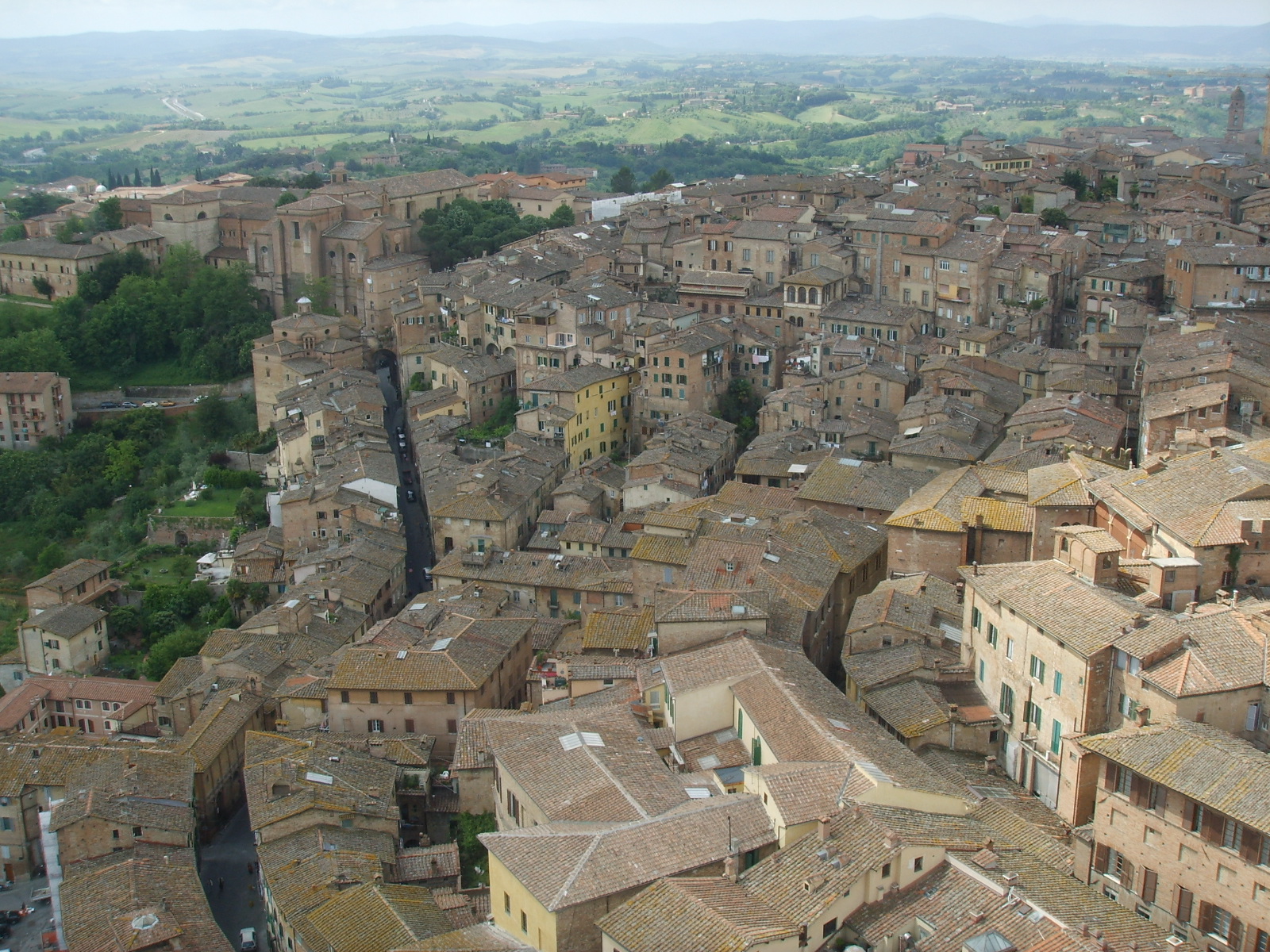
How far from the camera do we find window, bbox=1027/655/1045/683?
2719 centimetres

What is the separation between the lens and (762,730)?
2598cm

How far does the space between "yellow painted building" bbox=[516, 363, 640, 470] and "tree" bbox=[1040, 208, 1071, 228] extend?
84.6 ft

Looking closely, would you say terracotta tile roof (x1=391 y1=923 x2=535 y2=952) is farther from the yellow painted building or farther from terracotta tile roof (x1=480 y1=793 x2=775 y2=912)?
the yellow painted building

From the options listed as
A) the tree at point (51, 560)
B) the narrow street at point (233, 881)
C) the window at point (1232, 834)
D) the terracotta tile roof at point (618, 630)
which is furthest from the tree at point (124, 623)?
the window at point (1232, 834)

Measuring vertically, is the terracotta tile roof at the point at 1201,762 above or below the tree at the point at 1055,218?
below

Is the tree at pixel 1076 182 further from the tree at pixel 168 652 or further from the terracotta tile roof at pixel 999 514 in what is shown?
the tree at pixel 168 652

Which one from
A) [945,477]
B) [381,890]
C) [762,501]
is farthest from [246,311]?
[381,890]

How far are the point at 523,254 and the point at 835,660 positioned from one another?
36.5m

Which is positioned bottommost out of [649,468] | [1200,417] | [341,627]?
[341,627]

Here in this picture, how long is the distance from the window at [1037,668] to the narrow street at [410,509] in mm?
25610

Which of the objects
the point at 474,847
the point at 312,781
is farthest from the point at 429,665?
the point at 474,847

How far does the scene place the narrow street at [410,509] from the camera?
4956cm

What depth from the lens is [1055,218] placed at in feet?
228

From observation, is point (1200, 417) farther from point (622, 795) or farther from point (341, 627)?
point (341, 627)
